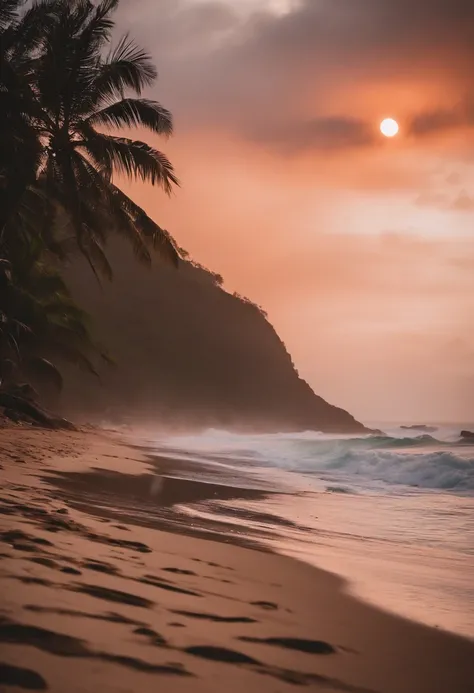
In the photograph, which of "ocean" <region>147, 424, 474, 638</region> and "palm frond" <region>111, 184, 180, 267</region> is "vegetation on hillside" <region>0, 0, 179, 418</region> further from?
"ocean" <region>147, 424, 474, 638</region>

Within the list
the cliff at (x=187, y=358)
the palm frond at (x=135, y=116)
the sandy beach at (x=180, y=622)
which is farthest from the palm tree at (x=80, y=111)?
the cliff at (x=187, y=358)

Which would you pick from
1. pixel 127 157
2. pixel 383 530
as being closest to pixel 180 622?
pixel 383 530

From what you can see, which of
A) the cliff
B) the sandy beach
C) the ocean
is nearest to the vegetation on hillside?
the ocean

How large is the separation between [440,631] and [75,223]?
1192 centimetres

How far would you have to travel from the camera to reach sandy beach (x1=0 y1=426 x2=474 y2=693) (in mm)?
2291

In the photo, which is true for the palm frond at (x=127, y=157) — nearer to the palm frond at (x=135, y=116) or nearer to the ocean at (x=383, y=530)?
the palm frond at (x=135, y=116)

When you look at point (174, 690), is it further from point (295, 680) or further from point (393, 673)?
point (393, 673)

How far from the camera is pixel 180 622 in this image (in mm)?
2850

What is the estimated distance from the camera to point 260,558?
485 cm

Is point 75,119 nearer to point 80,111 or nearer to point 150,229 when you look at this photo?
point 80,111

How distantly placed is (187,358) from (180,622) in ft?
239

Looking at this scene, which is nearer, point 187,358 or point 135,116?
point 135,116

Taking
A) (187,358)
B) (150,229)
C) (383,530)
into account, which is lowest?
(383,530)

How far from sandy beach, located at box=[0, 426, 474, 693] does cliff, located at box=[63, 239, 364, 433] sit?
183 feet
